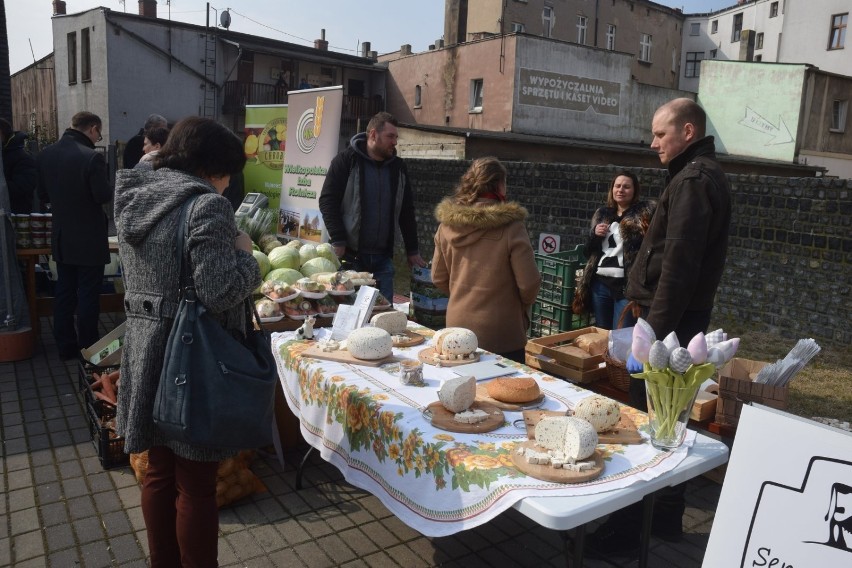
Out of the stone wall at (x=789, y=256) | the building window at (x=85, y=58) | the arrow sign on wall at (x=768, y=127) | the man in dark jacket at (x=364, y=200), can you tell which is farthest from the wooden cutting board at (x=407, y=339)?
the building window at (x=85, y=58)

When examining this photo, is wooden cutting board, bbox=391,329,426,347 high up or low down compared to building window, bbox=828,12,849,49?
down

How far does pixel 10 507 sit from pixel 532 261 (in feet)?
10.1

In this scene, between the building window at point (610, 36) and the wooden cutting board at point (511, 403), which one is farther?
the building window at point (610, 36)

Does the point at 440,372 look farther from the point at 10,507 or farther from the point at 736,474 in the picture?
the point at 10,507

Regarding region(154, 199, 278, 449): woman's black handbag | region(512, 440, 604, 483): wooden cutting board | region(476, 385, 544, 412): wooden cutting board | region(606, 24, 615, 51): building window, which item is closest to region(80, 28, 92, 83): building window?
region(154, 199, 278, 449): woman's black handbag

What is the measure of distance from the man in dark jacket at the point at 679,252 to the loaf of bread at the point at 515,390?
58 centimetres

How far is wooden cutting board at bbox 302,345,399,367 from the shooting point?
9.68 ft

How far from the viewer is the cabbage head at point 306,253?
15.5 feet

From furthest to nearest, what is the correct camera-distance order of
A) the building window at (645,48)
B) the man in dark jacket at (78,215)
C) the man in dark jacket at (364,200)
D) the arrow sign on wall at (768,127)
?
the building window at (645,48)
the arrow sign on wall at (768,127)
the man in dark jacket at (78,215)
the man in dark jacket at (364,200)

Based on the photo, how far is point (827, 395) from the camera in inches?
220

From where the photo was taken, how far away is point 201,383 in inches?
84.6

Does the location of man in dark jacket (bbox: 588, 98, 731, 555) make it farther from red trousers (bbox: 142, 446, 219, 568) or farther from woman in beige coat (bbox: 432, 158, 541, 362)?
red trousers (bbox: 142, 446, 219, 568)

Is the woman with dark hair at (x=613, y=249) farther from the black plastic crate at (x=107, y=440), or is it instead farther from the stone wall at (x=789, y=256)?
the black plastic crate at (x=107, y=440)

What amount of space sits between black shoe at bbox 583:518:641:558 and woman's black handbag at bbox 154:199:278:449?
1727 mm
